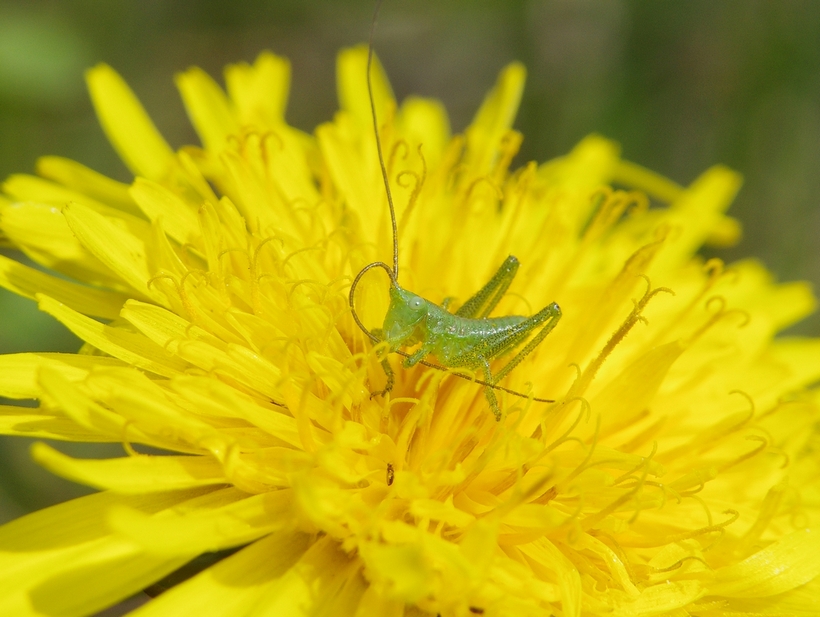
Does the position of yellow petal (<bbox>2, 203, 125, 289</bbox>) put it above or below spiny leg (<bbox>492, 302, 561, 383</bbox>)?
below

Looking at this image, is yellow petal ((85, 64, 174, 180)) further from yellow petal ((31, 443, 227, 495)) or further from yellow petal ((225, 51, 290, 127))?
yellow petal ((31, 443, 227, 495))

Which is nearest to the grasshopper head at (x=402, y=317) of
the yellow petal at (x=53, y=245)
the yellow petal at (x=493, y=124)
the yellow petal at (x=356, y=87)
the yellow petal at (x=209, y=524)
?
the yellow petal at (x=209, y=524)

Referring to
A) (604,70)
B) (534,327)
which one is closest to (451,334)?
(534,327)

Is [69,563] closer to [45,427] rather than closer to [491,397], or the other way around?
[45,427]

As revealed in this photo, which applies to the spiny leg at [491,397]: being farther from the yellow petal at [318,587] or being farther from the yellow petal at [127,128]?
the yellow petal at [127,128]

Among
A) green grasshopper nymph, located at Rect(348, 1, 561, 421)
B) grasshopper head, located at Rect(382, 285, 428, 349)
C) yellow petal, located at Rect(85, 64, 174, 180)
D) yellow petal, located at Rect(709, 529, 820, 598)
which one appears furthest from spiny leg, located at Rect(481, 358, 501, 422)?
yellow petal, located at Rect(85, 64, 174, 180)

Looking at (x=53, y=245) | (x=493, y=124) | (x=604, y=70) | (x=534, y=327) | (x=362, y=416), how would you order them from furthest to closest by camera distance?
(x=604, y=70) → (x=493, y=124) → (x=53, y=245) → (x=534, y=327) → (x=362, y=416)
